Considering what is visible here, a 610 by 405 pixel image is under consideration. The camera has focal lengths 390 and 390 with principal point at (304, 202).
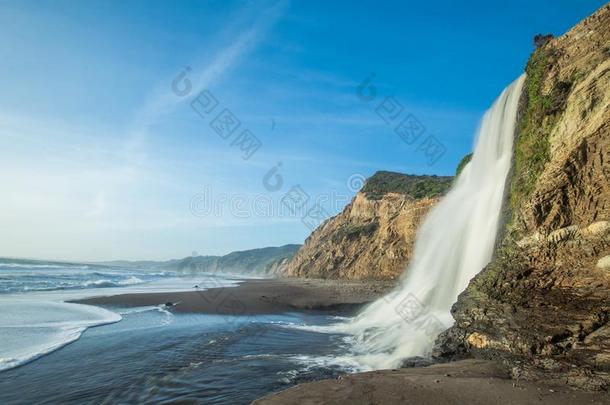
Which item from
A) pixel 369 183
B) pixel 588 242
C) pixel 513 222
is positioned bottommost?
pixel 588 242

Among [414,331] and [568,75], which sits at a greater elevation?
[568,75]

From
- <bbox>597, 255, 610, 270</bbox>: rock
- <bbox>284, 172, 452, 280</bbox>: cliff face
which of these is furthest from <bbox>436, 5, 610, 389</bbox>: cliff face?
<bbox>284, 172, 452, 280</bbox>: cliff face

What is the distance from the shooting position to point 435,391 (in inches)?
273

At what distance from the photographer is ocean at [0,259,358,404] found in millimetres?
8445

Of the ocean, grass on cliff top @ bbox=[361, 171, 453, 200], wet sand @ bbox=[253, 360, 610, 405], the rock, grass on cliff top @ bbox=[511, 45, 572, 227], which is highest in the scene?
grass on cliff top @ bbox=[361, 171, 453, 200]

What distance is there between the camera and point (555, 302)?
9.37 m

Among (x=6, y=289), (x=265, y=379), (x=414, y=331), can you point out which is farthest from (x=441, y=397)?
(x=6, y=289)

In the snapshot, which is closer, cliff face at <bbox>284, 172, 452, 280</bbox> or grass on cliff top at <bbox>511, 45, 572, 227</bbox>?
grass on cliff top at <bbox>511, 45, 572, 227</bbox>

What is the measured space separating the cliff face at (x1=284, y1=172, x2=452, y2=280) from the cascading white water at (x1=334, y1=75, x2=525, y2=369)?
22.5 meters

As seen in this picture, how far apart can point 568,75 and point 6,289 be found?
130 feet

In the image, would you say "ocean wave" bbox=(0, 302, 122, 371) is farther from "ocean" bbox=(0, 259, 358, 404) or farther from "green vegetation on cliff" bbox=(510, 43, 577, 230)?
"green vegetation on cliff" bbox=(510, 43, 577, 230)

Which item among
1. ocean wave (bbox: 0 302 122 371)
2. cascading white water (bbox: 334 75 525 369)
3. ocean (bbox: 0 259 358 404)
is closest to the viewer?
ocean (bbox: 0 259 358 404)

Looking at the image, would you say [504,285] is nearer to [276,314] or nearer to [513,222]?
[513,222]

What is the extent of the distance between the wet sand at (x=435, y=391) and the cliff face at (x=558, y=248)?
0.64 meters
